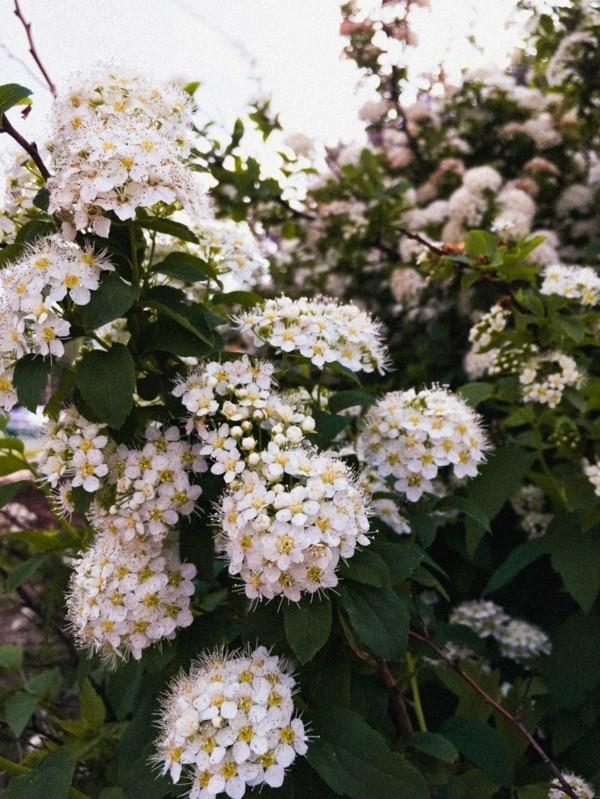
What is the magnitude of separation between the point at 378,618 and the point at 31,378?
677mm

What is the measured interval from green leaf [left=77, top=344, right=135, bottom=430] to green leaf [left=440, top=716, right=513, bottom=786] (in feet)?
3.42

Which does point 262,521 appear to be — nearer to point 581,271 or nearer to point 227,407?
point 227,407

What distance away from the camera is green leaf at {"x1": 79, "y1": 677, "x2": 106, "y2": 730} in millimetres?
1854

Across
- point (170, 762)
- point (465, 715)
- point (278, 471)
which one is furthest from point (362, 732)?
point (465, 715)

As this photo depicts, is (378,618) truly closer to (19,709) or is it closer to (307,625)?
(307,625)

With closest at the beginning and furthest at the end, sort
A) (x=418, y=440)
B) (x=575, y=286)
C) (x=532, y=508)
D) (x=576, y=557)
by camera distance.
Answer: (x=418, y=440)
(x=576, y=557)
(x=575, y=286)
(x=532, y=508)

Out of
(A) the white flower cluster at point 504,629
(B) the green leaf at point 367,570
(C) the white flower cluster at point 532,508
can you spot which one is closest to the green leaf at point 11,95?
(B) the green leaf at point 367,570

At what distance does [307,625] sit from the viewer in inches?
47.9

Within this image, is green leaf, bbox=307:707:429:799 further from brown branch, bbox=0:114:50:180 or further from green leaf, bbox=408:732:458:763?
brown branch, bbox=0:114:50:180

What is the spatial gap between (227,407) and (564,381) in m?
0.99

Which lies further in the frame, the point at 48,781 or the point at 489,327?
the point at 489,327

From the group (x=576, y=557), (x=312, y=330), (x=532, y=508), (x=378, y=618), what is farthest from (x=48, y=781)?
(x=532, y=508)

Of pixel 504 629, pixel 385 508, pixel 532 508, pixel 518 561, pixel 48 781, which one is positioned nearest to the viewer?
pixel 48 781

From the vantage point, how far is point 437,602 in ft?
9.15
